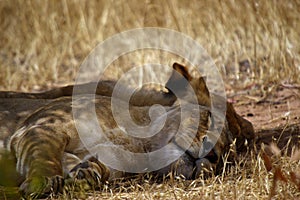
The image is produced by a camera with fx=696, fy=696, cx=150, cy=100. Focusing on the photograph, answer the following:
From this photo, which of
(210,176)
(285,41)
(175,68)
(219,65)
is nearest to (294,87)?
(285,41)

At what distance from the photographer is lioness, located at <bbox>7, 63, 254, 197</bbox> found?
10.4ft

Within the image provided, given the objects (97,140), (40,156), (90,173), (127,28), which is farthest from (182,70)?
(127,28)

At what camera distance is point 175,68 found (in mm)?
3955

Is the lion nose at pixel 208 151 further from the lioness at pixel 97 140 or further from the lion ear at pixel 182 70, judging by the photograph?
the lion ear at pixel 182 70

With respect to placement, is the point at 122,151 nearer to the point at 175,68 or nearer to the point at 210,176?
the point at 210,176

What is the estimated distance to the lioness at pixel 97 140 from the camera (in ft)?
10.4

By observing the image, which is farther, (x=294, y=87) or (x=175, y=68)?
(x=294, y=87)

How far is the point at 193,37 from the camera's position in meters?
6.68

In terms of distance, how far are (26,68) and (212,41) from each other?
1.83 meters

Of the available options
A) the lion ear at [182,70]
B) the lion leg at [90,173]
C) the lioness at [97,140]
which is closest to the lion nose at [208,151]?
the lioness at [97,140]

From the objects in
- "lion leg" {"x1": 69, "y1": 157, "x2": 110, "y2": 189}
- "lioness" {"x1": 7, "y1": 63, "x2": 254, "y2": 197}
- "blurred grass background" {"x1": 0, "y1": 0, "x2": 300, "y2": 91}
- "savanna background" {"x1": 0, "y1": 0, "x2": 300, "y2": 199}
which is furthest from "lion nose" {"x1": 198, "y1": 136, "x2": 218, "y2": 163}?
"blurred grass background" {"x1": 0, "y1": 0, "x2": 300, "y2": 91}

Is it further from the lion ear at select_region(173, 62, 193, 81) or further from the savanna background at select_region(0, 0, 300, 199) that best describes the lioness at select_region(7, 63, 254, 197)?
the savanna background at select_region(0, 0, 300, 199)

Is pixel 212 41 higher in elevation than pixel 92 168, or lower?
higher

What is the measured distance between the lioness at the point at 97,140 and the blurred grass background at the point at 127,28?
233 cm
